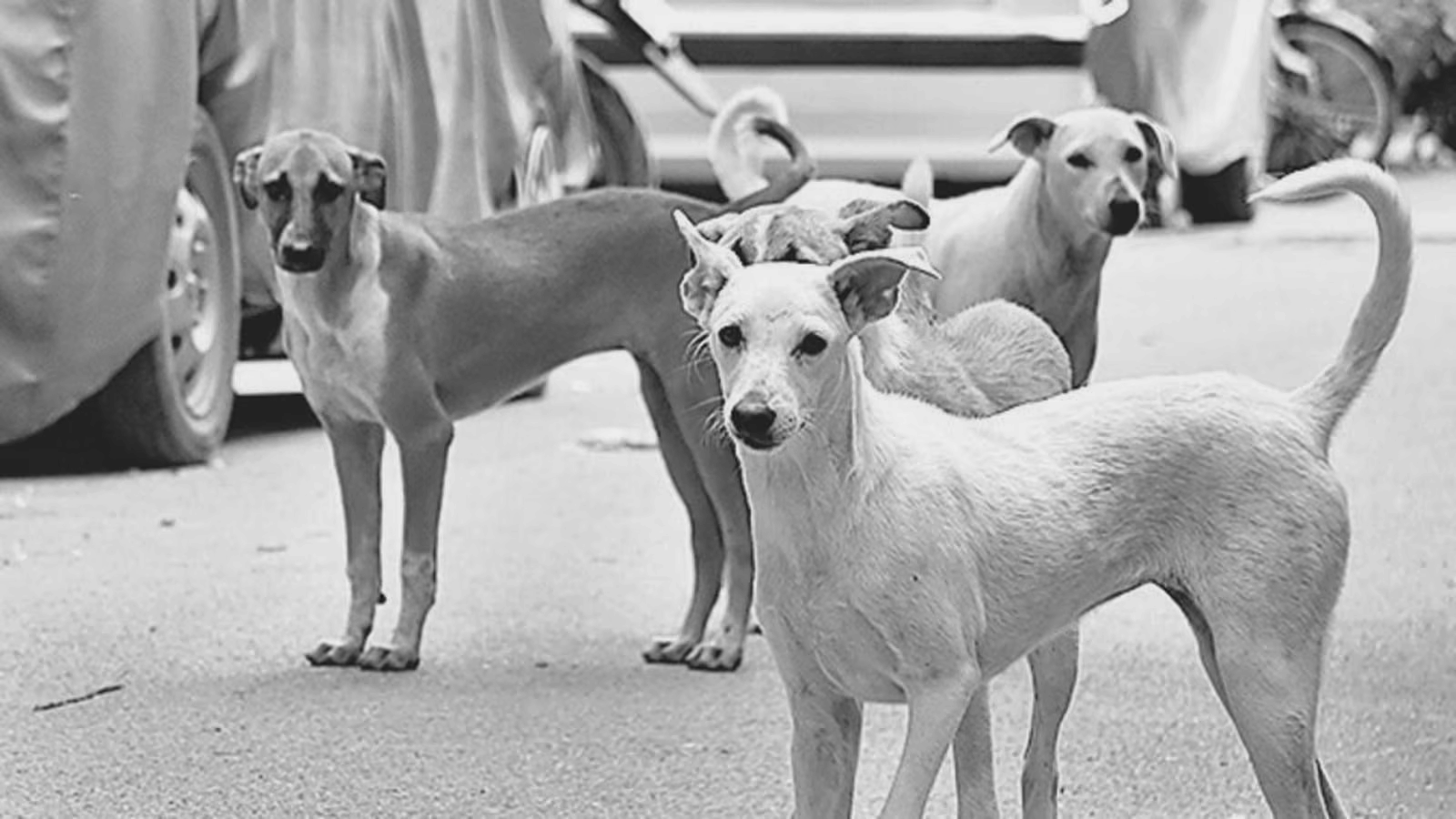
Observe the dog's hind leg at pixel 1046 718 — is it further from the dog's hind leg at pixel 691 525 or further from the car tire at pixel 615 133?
the car tire at pixel 615 133

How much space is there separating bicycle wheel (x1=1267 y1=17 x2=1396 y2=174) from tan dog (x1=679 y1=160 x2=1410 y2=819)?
1683cm

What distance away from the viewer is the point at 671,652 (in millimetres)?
6926

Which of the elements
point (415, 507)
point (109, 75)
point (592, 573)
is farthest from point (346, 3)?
point (415, 507)

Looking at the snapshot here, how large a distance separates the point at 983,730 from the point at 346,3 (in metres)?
5.66

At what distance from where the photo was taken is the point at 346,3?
994 cm

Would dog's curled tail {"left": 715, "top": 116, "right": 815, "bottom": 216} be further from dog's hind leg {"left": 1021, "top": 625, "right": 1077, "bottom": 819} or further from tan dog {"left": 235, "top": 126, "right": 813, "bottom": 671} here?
dog's hind leg {"left": 1021, "top": 625, "right": 1077, "bottom": 819}

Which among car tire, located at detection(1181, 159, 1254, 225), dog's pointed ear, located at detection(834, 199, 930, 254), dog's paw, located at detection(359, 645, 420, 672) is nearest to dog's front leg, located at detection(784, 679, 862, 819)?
dog's pointed ear, located at detection(834, 199, 930, 254)

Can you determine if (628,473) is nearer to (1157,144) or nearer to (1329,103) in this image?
(1157,144)

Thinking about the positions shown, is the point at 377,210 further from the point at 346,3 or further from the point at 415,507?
the point at 346,3

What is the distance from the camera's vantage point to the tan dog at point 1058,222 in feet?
24.4

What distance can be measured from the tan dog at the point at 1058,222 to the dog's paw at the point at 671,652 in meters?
1.14

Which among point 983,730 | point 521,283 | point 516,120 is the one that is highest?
point 983,730

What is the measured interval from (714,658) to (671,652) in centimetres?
14

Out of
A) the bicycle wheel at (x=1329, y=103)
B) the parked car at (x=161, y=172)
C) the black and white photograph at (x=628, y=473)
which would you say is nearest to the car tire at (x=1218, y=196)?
the bicycle wheel at (x=1329, y=103)
